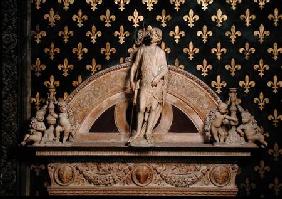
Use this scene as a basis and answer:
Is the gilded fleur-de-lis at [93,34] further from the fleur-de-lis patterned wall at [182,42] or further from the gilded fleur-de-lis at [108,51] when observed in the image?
the gilded fleur-de-lis at [108,51]

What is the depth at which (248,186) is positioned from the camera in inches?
334

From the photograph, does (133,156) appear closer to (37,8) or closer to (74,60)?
(74,60)

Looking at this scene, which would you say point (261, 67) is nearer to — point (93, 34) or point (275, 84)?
point (275, 84)

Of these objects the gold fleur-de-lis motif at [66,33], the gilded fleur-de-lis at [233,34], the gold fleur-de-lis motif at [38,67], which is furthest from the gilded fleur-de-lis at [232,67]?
the gold fleur-de-lis motif at [38,67]

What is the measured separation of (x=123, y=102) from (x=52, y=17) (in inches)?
58.0

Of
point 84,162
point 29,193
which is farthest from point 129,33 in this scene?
point 29,193

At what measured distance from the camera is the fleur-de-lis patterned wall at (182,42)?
876 cm

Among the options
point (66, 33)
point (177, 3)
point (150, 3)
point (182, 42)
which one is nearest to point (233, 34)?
point (182, 42)

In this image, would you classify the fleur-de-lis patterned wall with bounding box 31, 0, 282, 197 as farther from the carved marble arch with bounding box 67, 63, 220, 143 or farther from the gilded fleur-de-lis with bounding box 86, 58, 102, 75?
the carved marble arch with bounding box 67, 63, 220, 143

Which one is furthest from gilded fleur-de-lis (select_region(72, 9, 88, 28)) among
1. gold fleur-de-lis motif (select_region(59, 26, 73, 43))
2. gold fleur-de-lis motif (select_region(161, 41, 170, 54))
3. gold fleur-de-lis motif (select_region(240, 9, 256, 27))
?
gold fleur-de-lis motif (select_region(240, 9, 256, 27))

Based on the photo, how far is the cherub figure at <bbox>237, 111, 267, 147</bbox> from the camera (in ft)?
27.2

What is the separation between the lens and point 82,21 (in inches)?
353

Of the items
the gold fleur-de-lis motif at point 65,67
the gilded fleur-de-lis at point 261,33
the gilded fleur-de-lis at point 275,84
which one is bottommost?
the gilded fleur-de-lis at point 275,84

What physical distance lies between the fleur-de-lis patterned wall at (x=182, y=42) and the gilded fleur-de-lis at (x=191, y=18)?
13 mm
